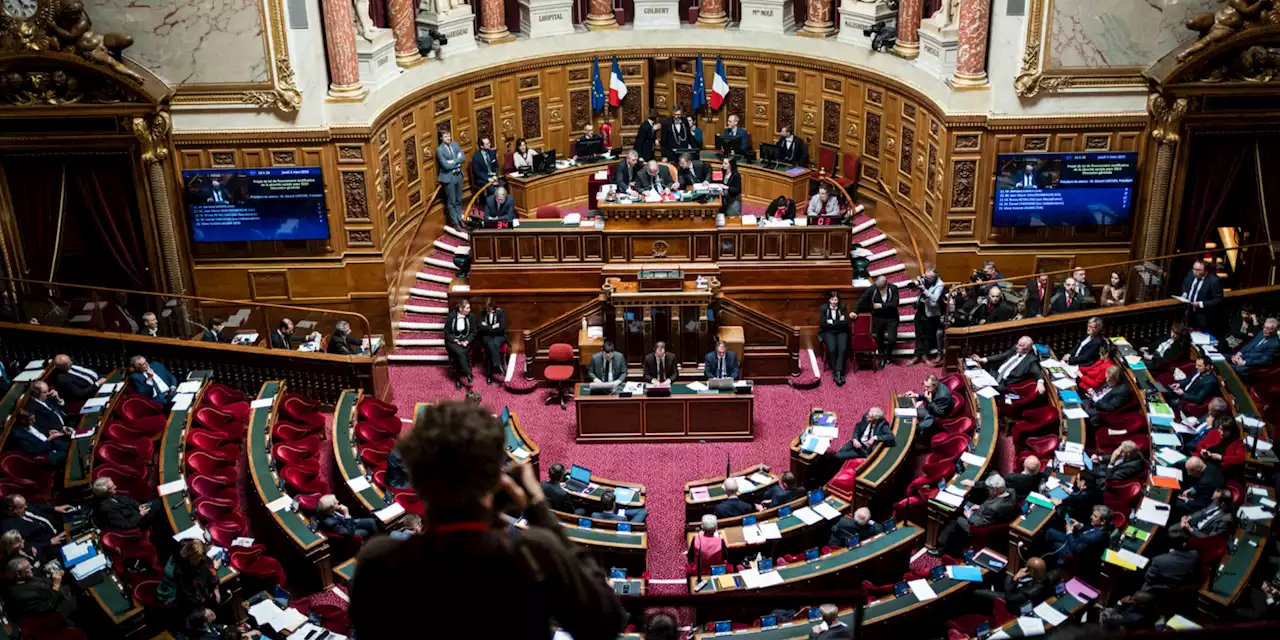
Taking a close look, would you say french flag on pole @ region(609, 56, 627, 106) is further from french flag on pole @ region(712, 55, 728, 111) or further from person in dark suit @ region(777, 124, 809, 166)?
person in dark suit @ region(777, 124, 809, 166)

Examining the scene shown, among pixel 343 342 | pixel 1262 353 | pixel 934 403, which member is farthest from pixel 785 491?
pixel 343 342

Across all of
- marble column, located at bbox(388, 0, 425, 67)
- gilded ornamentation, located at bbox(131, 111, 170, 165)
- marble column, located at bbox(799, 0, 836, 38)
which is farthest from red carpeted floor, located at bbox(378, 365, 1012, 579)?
marble column, located at bbox(799, 0, 836, 38)

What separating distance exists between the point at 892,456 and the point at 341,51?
9.24 meters

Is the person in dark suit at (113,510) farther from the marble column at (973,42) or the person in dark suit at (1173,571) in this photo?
the marble column at (973,42)

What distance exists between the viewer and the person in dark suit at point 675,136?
2169 cm

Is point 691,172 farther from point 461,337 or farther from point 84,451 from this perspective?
point 84,451

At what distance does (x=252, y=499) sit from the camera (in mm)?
13688

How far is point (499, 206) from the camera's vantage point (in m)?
18.7

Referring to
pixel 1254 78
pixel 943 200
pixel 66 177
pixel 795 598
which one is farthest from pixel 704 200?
pixel 795 598

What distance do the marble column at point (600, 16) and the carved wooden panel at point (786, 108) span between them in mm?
3306

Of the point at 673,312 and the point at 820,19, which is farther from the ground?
the point at 820,19

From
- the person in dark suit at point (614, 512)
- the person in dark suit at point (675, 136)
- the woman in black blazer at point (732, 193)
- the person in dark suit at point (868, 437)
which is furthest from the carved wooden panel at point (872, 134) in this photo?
the person in dark suit at point (614, 512)

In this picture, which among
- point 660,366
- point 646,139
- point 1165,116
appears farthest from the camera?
point 646,139

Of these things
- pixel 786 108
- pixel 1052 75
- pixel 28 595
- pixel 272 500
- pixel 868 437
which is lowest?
pixel 868 437
